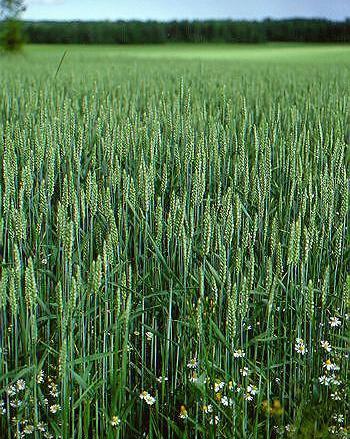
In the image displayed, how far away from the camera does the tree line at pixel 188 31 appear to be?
24.6 m

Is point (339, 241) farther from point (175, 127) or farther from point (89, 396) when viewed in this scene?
point (175, 127)

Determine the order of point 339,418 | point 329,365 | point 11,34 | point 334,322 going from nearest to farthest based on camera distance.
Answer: point 339,418, point 329,365, point 334,322, point 11,34

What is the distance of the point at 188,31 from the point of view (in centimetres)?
2691

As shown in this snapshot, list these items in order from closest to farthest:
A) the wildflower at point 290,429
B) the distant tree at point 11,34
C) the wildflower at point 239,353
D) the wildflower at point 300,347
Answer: the wildflower at point 290,429 → the wildflower at point 239,353 → the wildflower at point 300,347 → the distant tree at point 11,34

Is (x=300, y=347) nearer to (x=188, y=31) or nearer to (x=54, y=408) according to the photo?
(x=54, y=408)

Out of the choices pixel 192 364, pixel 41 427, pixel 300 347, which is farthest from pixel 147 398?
pixel 300 347

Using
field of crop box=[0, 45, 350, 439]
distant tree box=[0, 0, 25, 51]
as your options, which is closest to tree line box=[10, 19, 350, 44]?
distant tree box=[0, 0, 25, 51]

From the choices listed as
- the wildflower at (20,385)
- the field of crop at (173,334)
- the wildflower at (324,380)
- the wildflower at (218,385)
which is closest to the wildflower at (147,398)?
the field of crop at (173,334)

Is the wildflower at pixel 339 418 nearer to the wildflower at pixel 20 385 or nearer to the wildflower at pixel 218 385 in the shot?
the wildflower at pixel 218 385

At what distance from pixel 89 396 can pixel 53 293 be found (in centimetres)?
50

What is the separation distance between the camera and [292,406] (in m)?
1.62

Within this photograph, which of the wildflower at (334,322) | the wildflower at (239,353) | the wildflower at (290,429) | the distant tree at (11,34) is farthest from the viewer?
the distant tree at (11,34)

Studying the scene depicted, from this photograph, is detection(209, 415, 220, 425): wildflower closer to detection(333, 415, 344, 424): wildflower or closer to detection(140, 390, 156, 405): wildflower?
detection(140, 390, 156, 405): wildflower

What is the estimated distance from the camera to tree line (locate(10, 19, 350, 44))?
2456 cm
